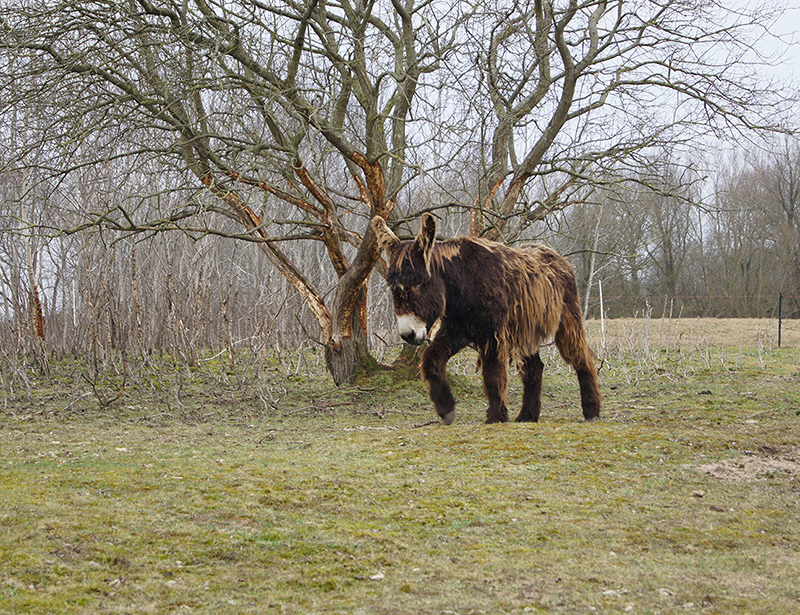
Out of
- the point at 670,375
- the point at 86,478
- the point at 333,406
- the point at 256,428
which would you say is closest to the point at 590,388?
the point at 333,406

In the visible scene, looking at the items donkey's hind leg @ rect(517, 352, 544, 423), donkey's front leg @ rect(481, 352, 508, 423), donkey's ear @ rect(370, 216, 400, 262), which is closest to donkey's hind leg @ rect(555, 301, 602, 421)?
donkey's hind leg @ rect(517, 352, 544, 423)

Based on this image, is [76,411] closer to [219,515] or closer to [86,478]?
[86,478]

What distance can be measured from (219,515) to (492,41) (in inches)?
323

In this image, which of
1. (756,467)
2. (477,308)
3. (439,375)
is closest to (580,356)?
(477,308)

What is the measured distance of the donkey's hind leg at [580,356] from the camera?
761 cm

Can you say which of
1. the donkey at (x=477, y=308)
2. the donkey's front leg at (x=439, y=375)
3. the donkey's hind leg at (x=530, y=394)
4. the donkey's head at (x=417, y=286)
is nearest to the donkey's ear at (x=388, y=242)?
the donkey at (x=477, y=308)

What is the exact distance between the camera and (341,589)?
111 inches

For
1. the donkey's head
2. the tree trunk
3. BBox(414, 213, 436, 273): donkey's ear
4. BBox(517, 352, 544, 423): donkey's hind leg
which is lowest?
BBox(517, 352, 544, 423): donkey's hind leg

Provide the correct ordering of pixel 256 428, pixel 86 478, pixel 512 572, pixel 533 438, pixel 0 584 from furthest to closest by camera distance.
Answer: pixel 256 428 → pixel 533 438 → pixel 86 478 → pixel 512 572 → pixel 0 584

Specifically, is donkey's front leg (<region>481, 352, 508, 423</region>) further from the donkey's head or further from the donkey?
the donkey's head

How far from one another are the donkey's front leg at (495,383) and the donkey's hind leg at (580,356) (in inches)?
47.9

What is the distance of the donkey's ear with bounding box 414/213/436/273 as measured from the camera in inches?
251

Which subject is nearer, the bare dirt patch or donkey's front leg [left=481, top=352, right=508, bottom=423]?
Result: the bare dirt patch

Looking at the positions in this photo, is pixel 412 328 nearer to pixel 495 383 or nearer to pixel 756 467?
pixel 495 383
